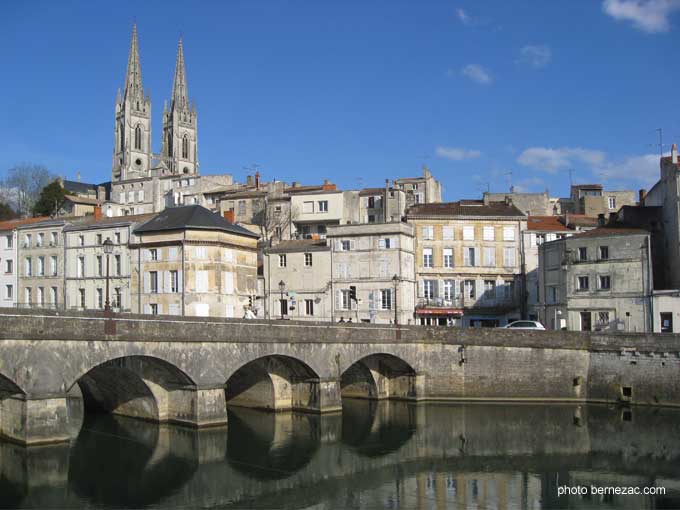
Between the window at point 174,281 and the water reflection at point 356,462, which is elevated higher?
the window at point 174,281

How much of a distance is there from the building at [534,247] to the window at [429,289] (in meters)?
7.61

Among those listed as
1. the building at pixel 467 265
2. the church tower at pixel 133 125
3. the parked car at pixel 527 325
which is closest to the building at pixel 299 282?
the building at pixel 467 265

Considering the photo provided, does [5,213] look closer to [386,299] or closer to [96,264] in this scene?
[96,264]

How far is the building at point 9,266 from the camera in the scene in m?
67.3

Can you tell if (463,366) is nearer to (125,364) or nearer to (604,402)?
(604,402)

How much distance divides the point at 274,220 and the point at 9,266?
24.5m

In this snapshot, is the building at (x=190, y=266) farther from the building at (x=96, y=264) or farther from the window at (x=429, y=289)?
the window at (x=429, y=289)

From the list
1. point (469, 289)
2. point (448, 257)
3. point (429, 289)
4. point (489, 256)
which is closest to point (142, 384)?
point (429, 289)

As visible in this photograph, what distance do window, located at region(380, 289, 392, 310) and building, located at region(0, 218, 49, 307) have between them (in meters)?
32.2

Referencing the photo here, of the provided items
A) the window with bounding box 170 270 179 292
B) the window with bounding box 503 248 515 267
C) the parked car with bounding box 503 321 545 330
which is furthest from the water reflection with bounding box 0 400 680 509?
the window with bounding box 503 248 515 267

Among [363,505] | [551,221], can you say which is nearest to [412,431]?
[363,505]

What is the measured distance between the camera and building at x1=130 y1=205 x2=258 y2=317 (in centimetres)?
5650

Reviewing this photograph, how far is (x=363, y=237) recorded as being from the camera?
61.2 meters

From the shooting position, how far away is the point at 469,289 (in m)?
62.7
